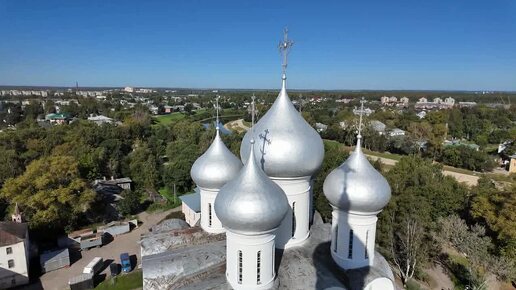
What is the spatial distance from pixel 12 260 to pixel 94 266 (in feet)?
14.2

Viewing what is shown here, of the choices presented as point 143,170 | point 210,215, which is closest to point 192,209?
point 210,215

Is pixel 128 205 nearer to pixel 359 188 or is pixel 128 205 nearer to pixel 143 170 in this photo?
pixel 143 170

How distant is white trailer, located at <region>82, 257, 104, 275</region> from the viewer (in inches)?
789

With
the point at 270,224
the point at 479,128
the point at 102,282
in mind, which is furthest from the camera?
the point at 479,128

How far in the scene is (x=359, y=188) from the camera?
12398 mm

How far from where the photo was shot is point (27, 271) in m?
20.1

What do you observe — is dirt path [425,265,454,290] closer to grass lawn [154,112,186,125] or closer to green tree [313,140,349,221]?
green tree [313,140,349,221]

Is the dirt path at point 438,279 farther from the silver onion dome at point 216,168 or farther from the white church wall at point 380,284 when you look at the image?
the silver onion dome at point 216,168

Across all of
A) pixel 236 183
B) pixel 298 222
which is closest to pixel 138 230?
pixel 298 222

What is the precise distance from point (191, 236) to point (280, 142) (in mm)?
6128

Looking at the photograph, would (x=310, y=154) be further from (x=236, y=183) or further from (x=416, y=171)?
(x=416, y=171)

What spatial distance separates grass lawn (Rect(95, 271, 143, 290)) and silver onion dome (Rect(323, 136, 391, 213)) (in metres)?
13.4

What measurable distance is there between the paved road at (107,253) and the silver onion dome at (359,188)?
15.7 m

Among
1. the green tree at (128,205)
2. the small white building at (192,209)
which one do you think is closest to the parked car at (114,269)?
the small white building at (192,209)
